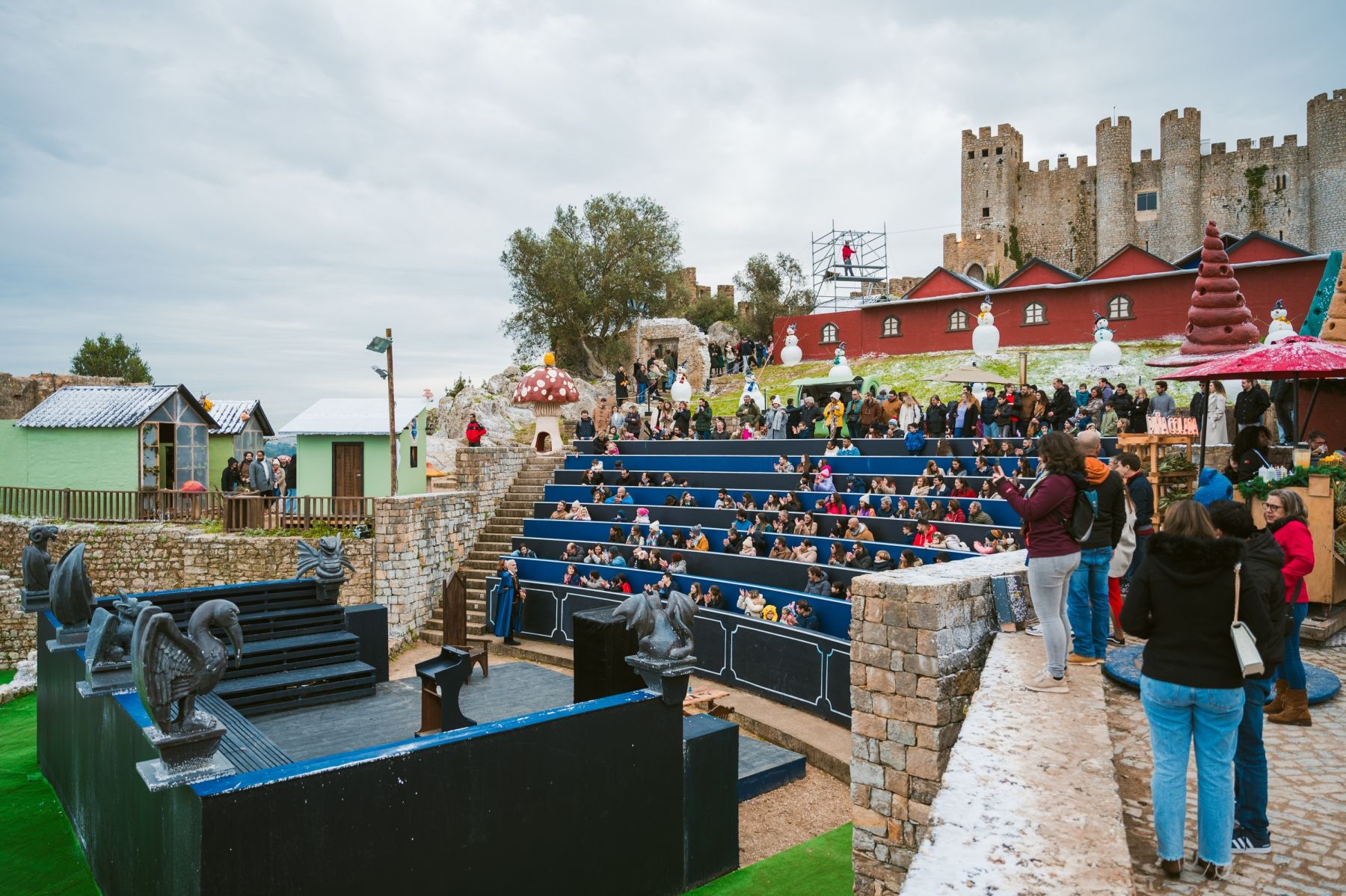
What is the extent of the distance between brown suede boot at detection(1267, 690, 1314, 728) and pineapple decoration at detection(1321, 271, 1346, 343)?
9.93 meters

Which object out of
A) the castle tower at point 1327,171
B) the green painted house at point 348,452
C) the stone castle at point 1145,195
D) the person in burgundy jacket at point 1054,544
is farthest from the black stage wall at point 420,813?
the castle tower at point 1327,171

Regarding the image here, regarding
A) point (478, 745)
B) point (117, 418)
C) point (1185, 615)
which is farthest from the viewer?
point (117, 418)

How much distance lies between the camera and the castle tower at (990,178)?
167 feet

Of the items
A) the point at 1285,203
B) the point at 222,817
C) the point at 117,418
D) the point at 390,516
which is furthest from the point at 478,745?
the point at 1285,203

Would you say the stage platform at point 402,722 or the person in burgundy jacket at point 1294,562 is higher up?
the person in burgundy jacket at point 1294,562

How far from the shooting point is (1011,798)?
13.7 feet

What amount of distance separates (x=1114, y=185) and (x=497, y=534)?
4343 cm

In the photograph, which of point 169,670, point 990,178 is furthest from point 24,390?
point 990,178

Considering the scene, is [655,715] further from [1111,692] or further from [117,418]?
[117,418]

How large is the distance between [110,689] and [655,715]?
14.7 feet

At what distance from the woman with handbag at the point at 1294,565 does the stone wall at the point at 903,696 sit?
6.30 feet

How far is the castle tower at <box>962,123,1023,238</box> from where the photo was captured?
50.9 meters

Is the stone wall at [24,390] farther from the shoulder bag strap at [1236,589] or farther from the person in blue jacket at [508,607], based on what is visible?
the shoulder bag strap at [1236,589]

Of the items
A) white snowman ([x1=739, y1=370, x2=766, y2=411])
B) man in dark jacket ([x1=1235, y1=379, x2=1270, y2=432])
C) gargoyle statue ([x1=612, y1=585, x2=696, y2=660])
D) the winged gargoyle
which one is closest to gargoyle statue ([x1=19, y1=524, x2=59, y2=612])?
the winged gargoyle
